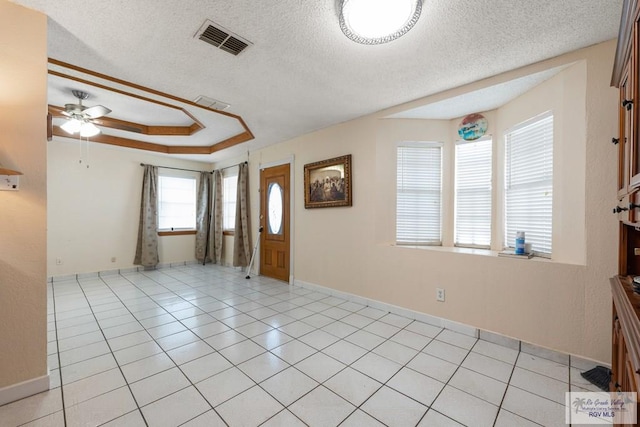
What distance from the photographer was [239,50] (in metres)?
1.99

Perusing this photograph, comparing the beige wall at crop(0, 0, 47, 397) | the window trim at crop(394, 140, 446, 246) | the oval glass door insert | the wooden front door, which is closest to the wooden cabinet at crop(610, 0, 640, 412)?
the window trim at crop(394, 140, 446, 246)

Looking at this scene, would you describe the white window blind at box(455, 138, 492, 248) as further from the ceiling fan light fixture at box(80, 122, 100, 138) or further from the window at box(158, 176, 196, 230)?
the window at box(158, 176, 196, 230)

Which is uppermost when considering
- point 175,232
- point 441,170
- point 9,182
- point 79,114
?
point 79,114

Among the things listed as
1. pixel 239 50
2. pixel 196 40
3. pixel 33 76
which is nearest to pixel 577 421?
pixel 239 50

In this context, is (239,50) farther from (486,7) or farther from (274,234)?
(274,234)

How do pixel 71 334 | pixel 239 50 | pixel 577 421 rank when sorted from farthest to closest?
pixel 71 334
pixel 239 50
pixel 577 421

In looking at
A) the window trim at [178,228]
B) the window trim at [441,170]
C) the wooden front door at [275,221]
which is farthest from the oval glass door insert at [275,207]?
the window trim at [178,228]

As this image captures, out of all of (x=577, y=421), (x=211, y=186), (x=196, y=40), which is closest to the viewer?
(x=577, y=421)

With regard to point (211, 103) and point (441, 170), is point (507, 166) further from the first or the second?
point (211, 103)

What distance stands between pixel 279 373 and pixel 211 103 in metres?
2.93

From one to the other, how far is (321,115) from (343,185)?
990 millimetres

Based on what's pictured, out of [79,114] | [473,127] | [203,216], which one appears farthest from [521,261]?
[203,216]

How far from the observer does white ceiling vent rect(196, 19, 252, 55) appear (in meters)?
1.74

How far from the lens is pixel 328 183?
3775 mm
